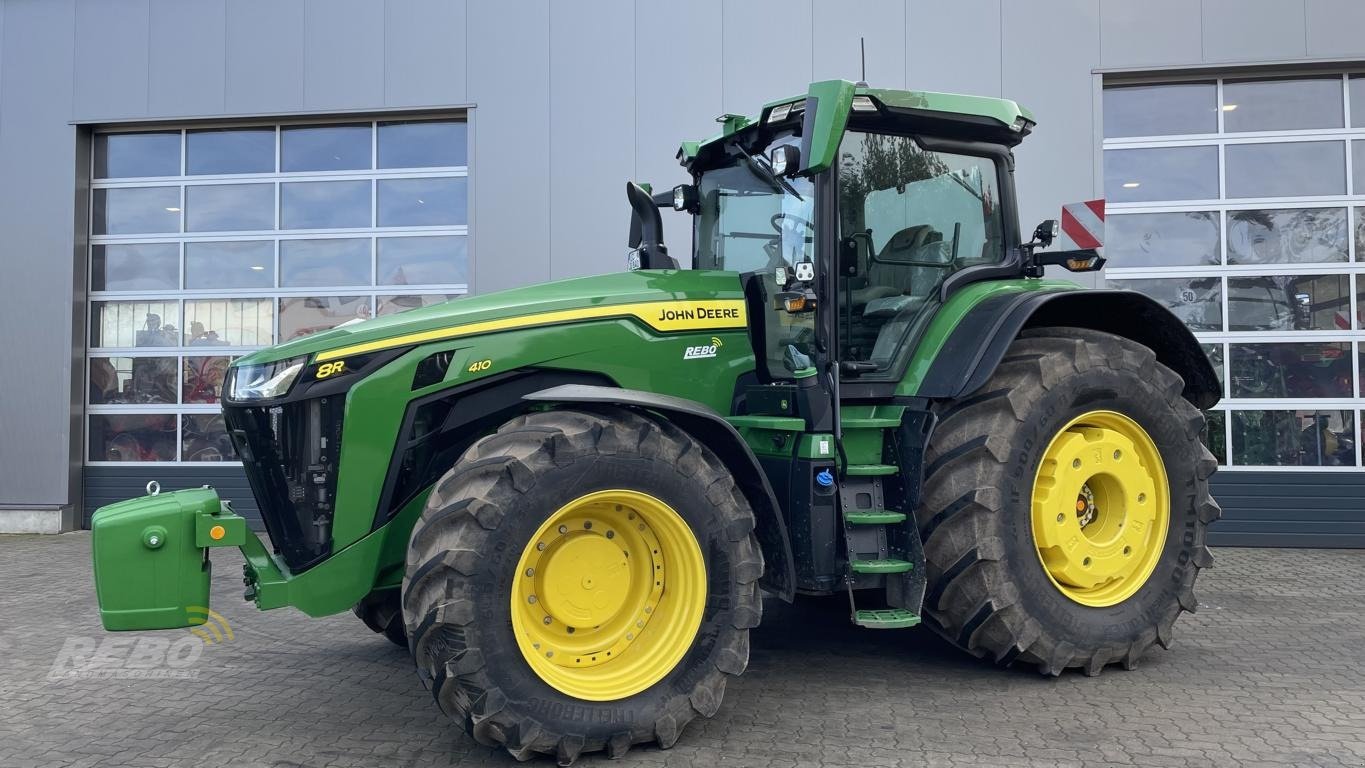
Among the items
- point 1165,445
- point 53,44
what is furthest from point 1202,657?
point 53,44

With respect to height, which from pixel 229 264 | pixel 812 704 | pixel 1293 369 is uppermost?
pixel 229 264

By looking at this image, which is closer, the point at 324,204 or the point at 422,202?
the point at 422,202

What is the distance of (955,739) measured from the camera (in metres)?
3.69

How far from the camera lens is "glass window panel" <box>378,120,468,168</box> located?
9.62 m

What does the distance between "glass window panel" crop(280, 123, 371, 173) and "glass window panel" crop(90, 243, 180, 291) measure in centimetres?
167

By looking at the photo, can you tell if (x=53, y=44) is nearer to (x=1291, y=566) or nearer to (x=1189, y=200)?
(x=1189, y=200)

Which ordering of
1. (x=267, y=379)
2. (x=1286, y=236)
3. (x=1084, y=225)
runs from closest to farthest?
(x=267, y=379)
(x=1084, y=225)
(x=1286, y=236)

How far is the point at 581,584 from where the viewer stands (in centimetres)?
364

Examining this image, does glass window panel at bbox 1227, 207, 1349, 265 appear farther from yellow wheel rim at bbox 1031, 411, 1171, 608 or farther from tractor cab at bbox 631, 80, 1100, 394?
yellow wheel rim at bbox 1031, 411, 1171, 608

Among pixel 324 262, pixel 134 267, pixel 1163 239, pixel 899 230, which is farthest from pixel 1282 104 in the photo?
pixel 134 267

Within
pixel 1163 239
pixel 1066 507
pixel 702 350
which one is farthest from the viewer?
pixel 1163 239

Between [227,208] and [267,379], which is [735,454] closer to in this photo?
[267,379]

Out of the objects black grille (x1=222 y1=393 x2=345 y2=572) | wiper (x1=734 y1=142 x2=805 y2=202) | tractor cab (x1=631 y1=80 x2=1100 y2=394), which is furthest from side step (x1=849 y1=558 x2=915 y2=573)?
black grille (x1=222 y1=393 x2=345 y2=572)

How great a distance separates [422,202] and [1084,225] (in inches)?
247
